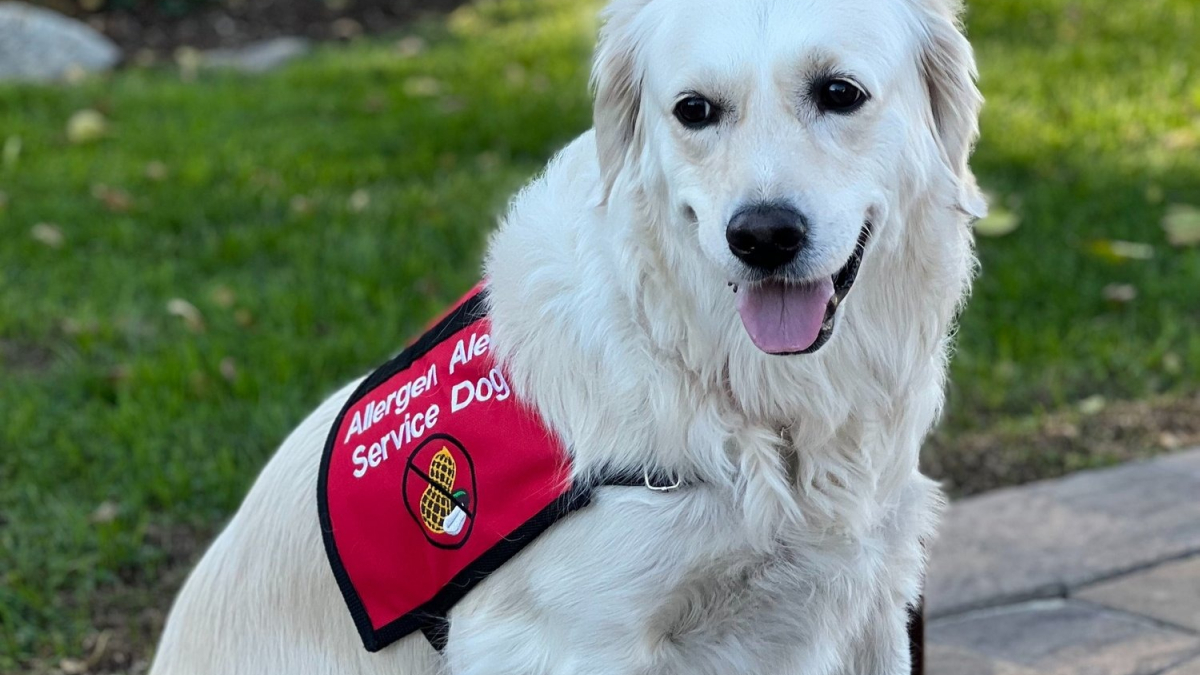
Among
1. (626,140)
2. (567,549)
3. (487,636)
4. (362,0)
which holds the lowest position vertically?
(362,0)

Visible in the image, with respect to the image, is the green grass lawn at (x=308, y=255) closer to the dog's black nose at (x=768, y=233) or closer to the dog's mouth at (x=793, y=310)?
the dog's mouth at (x=793, y=310)

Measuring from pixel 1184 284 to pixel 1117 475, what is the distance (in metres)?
1.42

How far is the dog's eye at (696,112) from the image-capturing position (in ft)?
6.64

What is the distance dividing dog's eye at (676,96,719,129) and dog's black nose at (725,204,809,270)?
7.7 inches

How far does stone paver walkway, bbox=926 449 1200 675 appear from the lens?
114 inches

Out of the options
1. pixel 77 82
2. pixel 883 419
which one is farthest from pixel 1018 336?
pixel 77 82

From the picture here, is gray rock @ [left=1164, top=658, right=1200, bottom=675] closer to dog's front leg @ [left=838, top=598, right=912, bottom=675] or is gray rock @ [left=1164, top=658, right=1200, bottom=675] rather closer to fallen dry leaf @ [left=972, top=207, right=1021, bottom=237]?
dog's front leg @ [left=838, top=598, right=912, bottom=675]

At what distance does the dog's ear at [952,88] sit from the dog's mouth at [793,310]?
0.25m

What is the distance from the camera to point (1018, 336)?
4488mm

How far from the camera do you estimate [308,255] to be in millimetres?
5316

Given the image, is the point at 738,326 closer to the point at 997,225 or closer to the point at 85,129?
the point at 997,225

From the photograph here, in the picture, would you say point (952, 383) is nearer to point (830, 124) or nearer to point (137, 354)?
point (830, 124)

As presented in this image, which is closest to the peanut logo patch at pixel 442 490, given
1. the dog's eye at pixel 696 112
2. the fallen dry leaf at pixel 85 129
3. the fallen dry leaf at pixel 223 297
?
the dog's eye at pixel 696 112

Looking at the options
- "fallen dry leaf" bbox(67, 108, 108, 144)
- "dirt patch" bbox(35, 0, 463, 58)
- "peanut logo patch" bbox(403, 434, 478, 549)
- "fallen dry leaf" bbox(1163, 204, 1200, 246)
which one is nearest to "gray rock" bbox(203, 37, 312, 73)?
"dirt patch" bbox(35, 0, 463, 58)
